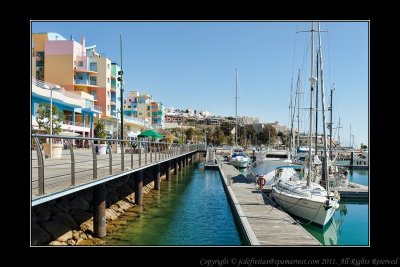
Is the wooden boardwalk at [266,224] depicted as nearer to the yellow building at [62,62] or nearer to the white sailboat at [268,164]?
the white sailboat at [268,164]

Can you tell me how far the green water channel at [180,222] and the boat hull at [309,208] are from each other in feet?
9.33

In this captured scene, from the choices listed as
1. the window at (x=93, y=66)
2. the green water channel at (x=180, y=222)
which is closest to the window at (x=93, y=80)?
the window at (x=93, y=66)

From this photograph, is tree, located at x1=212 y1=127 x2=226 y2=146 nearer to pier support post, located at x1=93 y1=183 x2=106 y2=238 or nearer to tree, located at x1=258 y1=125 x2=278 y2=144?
tree, located at x1=258 y1=125 x2=278 y2=144

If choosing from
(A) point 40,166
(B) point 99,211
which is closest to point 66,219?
(B) point 99,211

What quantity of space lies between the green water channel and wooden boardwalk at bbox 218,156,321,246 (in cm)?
89

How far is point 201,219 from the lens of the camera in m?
15.9

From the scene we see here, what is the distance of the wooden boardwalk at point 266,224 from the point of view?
10031mm

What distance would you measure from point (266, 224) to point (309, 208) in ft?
9.21

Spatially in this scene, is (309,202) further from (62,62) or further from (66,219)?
(62,62)

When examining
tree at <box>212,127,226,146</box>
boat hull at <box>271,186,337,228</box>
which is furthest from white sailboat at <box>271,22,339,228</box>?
tree at <box>212,127,226,146</box>

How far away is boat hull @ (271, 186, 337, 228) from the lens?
1298 cm
